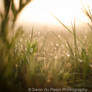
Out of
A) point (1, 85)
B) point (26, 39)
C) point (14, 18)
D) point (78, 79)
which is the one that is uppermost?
point (14, 18)

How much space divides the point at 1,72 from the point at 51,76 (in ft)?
0.99

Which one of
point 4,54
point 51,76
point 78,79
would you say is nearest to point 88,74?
point 78,79

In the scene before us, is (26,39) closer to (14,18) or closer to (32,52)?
(32,52)

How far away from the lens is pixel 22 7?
3.79 ft

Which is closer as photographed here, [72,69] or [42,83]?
[42,83]

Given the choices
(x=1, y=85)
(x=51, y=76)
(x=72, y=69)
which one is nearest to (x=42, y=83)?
(x=51, y=76)

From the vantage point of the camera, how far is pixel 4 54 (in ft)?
3.92

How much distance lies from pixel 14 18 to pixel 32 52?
20.5 inches

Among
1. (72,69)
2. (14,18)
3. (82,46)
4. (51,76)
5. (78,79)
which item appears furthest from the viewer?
(82,46)

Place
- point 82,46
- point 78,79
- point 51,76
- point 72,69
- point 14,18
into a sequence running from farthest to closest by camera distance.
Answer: point 82,46 → point 72,69 → point 78,79 → point 51,76 → point 14,18

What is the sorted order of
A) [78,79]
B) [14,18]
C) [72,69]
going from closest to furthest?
[14,18], [78,79], [72,69]

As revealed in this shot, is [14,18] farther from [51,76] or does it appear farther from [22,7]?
[51,76]

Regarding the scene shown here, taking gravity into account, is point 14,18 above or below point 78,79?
above

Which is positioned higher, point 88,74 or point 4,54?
point 4,54
